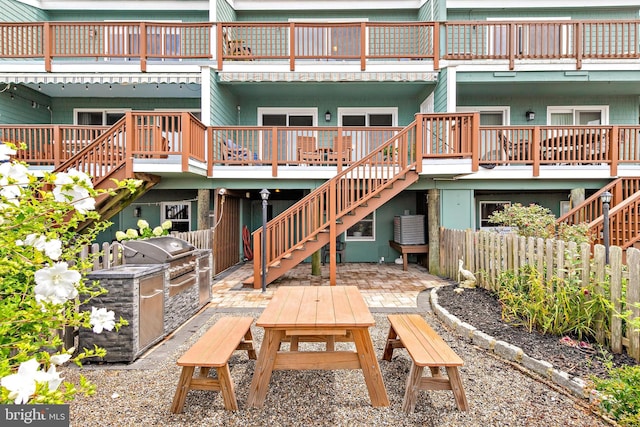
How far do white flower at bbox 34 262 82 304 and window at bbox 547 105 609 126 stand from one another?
1340 cm

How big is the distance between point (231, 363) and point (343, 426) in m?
1.71

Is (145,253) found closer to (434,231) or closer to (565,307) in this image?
(565,307)

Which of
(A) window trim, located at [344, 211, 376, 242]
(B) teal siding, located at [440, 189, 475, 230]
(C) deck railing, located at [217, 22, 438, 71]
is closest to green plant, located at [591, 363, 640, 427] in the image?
(B) teal siding, located at [440, 189, 475, 230]

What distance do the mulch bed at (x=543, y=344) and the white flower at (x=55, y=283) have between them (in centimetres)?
425

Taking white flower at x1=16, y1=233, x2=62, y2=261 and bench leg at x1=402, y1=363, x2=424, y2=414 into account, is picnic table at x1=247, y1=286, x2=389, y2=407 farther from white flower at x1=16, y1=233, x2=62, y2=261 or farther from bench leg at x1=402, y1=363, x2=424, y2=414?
white flower at x1=16, y1=233, x2=62, y2=261

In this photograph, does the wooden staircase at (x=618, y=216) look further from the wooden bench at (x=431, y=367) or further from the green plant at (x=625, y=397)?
the wooden bench at (x=431, y=367)

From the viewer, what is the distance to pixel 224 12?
10.5 metres

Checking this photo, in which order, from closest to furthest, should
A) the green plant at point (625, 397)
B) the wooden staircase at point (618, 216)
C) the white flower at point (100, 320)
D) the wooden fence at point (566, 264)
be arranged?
the white flower at point (100, 320), the green plant at point (625, 397), the wooden fence at point (566, 264), the wooden staircase at point (618, 216)

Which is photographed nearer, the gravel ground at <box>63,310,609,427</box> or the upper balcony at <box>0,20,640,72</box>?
the gravel ground at <box>63,310,609,427</box>

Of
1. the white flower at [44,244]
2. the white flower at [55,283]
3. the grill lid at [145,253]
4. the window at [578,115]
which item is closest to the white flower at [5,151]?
the white flower at [44,244]

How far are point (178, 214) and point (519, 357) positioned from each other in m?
10.7

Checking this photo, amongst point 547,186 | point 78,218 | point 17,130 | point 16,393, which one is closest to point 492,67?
point 547,186

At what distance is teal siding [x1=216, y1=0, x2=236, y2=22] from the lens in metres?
9.98

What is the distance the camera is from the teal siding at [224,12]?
32.8ft
